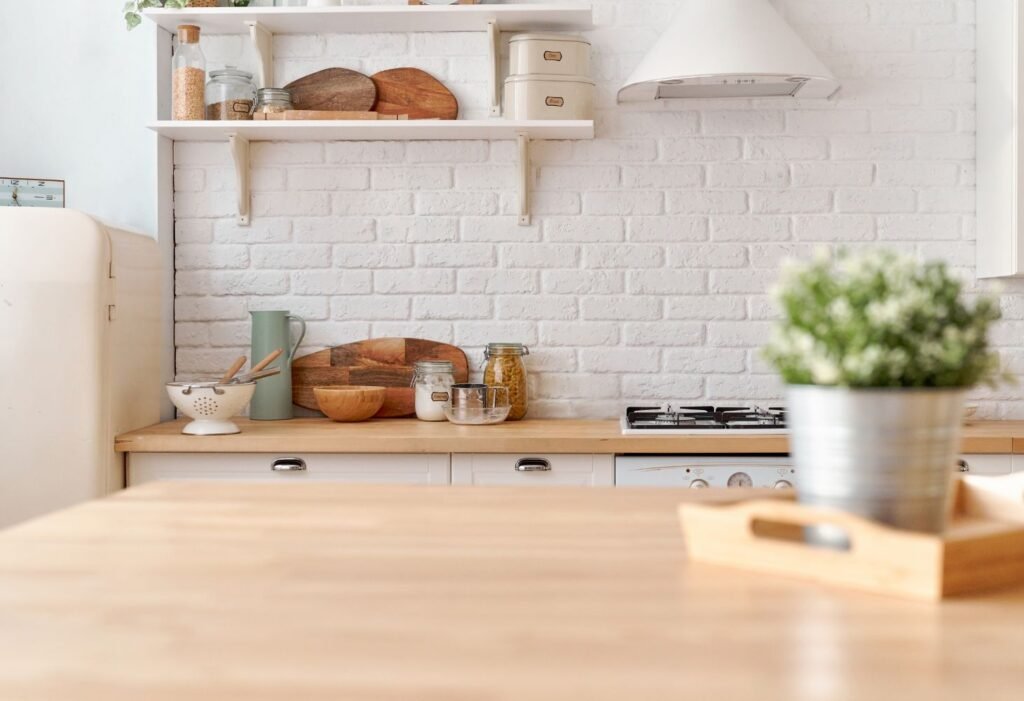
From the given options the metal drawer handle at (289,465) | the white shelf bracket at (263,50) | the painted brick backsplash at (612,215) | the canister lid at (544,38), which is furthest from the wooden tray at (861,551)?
the white shelf bracket at (263,50)

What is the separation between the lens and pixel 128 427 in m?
3.14

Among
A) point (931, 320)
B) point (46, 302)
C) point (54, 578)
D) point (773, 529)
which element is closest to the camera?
point (931, 320)

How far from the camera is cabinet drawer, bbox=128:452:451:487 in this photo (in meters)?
2.97

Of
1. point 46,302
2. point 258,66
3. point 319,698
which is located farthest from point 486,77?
point 319,698

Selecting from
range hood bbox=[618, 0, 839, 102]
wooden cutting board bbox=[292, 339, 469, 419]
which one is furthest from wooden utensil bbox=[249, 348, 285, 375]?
range hood bbox=[618, 0, 839, 102]

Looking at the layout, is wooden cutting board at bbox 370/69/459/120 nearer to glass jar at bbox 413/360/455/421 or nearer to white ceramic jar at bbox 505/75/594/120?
white ceramic jar at bbox 505/75/594/120

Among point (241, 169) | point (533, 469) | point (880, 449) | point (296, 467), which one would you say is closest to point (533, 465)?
point (533, 469)

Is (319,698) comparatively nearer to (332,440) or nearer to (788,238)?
(332,440)

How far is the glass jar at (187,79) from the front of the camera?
3.37m

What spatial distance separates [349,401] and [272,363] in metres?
0.32

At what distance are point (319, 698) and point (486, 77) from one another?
3001mm

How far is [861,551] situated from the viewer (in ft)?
3.35

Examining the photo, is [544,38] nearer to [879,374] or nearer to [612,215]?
[612,215]

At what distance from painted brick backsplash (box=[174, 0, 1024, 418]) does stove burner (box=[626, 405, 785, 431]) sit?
0.19 metres
